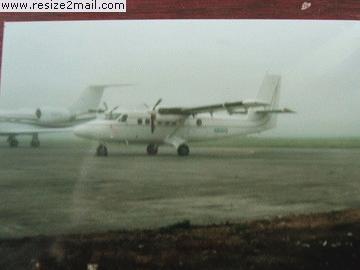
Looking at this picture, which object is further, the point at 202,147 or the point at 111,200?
the point at 202,147

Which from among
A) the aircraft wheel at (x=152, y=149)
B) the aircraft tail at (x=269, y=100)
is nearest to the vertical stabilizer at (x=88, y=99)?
the aircraft wheel at (x=152, y=149)

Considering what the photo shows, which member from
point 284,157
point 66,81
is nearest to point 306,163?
point 284,157

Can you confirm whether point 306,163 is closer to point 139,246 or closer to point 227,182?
point 227,182

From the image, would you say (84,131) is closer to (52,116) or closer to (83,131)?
(83,131)

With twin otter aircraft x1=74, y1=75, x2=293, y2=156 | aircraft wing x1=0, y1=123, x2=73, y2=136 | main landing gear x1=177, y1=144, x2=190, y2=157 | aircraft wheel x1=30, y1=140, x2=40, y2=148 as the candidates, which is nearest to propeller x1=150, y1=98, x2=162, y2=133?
twin otter aircraft x1=74, y1=75, x2=293, y2=156

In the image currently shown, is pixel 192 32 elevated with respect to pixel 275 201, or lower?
elevated

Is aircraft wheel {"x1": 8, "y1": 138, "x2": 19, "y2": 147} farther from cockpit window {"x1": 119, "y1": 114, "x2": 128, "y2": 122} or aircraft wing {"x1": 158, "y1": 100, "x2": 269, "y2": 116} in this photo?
aircraft wing {"x1": 158, "y1": 100, "x2": 269, "y2": 116}

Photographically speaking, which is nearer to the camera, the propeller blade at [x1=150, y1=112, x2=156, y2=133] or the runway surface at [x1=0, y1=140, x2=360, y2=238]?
the runway surface at [x1=0, y1=140, x2=360, y2=238]

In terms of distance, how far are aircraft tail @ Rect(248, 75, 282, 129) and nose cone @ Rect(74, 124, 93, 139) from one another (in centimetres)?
48

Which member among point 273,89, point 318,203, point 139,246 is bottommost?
point 139,246

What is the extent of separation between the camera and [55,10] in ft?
4.82

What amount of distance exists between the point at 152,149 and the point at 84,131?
0.21 meters

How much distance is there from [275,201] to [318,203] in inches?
4.9

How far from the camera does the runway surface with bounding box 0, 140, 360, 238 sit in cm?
143
